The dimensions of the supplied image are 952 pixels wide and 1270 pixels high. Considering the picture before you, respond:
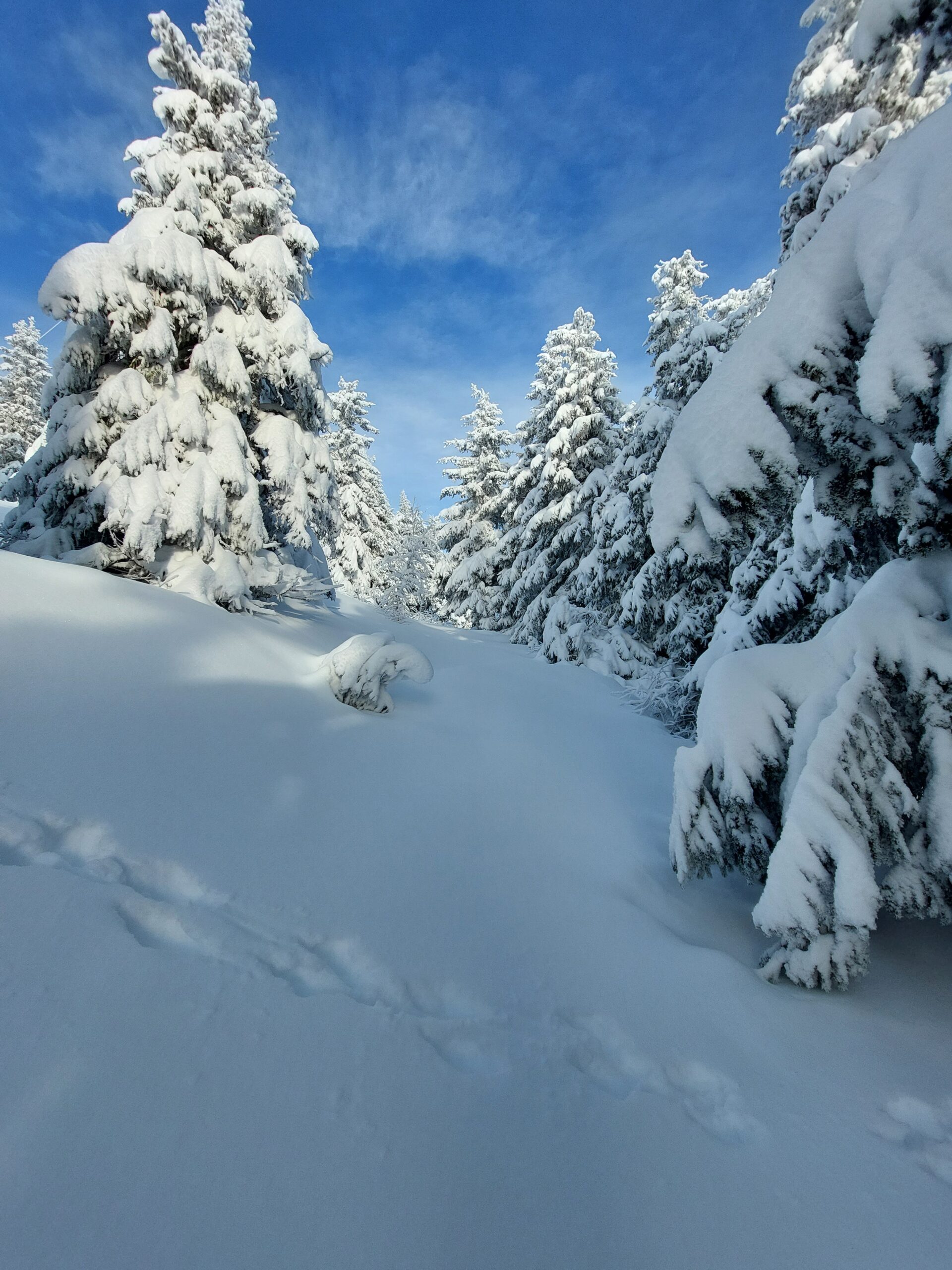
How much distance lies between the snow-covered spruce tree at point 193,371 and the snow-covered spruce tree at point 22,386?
23.3 meters

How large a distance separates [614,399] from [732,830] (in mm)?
16517

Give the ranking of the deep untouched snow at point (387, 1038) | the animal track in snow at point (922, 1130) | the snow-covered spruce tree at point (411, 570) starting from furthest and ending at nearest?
the snow-covered spruce tree at point (411, 570), the animal track in snow at point (922, 1130), the deep untouched snow at point (387, 1038)

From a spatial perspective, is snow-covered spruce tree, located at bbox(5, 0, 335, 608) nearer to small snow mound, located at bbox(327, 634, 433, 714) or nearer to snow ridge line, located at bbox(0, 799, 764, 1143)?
small snow mound, located at bbox(327, 634, 433, 714)

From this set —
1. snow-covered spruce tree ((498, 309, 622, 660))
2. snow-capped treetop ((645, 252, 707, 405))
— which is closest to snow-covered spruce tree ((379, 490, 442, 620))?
snow-covered spruce tree ((498, 309, 622, 660))

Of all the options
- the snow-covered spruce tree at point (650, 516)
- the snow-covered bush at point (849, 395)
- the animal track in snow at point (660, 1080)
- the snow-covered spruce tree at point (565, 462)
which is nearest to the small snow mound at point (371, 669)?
the snow-covered bush at point (849, 395)

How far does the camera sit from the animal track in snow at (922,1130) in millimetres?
1602

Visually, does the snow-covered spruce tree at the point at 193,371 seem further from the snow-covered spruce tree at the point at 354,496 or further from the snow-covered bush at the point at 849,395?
the snow-covered spruce tree at the point at 354,496

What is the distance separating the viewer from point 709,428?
2.42 meters

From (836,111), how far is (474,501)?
17.0 metres

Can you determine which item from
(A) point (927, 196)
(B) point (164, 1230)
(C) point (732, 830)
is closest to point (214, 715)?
(B) point (164, 1230)

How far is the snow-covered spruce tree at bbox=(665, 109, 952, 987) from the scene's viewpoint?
1932 millimetres

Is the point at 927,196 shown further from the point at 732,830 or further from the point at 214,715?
the point at 214,715

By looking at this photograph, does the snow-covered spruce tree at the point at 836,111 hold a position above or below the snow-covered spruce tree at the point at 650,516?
above

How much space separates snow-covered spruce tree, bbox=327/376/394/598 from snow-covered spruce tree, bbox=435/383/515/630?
4302 mm
